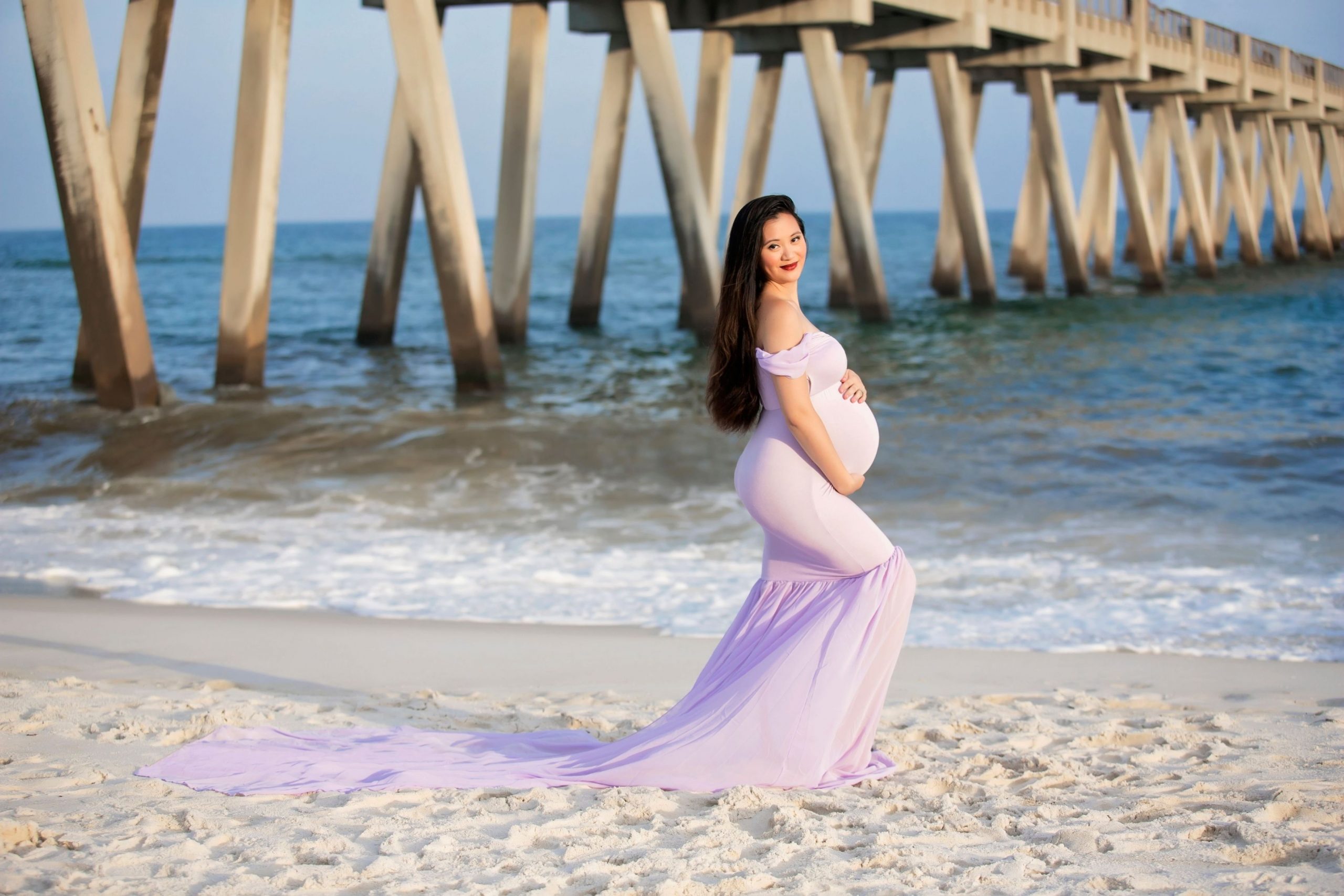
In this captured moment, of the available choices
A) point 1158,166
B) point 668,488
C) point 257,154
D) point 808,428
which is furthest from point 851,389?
point 1158,166

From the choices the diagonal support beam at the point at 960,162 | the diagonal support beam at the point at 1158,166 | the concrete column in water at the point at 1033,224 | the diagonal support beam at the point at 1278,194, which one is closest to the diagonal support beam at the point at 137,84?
the diagonal support beam at the point at 960,162

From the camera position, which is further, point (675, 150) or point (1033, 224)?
point (1033, 224)

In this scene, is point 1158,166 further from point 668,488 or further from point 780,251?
point 780,251

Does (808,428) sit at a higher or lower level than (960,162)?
lower

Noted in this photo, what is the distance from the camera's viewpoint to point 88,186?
10.5m

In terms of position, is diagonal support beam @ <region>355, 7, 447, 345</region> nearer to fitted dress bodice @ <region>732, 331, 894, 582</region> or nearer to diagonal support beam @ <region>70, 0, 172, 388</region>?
diagonal support beam @ <region>70, 0, 172, 388</region>

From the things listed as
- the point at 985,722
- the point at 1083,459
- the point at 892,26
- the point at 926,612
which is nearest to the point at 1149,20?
the point at 892,26

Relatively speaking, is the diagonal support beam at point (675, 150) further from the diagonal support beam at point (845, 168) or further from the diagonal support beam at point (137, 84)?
the diagonal support beam at point (137, 84)

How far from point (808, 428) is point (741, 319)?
1.18 feet

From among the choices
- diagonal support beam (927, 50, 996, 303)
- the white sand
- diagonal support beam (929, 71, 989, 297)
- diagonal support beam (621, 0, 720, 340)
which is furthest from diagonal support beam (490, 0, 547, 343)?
diagonal support beam (929, 71, 989, 297)

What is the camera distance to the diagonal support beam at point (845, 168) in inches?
691

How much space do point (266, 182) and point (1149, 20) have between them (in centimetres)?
2199

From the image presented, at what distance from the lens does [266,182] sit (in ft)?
39.1

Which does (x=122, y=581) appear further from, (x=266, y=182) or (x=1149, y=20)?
(x=1149, y=20)
